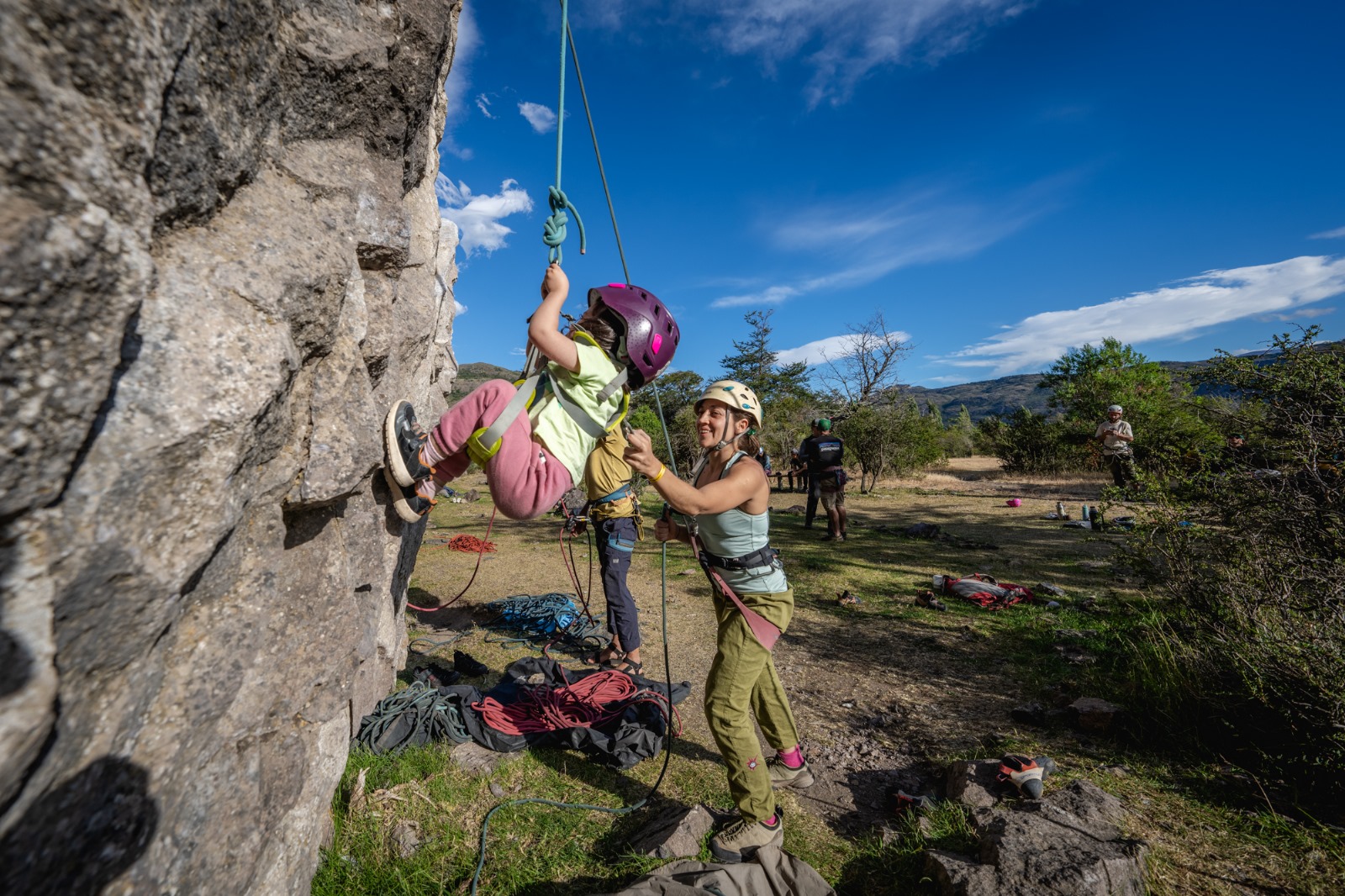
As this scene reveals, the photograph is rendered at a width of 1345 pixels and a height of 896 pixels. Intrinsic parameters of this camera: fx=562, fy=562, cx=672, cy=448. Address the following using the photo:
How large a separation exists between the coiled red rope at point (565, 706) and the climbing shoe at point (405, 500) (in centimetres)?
161

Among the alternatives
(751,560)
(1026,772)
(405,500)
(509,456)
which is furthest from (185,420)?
(1026,772)

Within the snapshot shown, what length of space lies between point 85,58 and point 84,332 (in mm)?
547

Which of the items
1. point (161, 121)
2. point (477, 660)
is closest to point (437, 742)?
point (477, 660)

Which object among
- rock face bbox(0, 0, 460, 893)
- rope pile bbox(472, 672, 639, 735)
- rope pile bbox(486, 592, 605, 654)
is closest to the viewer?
rock face bbox(0, 0, 460, 893)

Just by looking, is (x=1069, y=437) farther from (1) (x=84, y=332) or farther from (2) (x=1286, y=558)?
(1) (x=84, y=332)

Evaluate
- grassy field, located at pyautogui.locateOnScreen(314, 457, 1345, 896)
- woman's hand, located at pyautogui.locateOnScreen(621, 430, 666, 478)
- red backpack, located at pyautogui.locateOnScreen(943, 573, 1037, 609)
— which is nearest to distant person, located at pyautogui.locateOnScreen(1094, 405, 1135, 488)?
grassy field, located at pyautogui.locateOnScreen(314, 457, 1345, 896)

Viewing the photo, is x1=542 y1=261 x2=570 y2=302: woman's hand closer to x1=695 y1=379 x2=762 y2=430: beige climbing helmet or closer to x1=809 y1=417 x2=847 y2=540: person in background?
x1=695 y1=379 x2=762 y2=430: beige climbing helmet

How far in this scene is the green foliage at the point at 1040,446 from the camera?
74.3 ft

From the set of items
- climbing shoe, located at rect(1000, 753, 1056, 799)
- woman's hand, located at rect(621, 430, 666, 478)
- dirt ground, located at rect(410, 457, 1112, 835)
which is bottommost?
dirt ground, located at rect(410, 457, 1112, 835)

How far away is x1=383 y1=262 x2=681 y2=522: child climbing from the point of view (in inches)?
119

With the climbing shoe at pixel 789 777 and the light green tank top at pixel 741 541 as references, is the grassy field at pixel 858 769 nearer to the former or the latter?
the climbing shoe at pixel 789 777

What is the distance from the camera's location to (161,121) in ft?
4.73

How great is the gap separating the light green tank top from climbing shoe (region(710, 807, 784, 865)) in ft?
3.89

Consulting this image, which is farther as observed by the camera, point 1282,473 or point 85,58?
point 1282,473
